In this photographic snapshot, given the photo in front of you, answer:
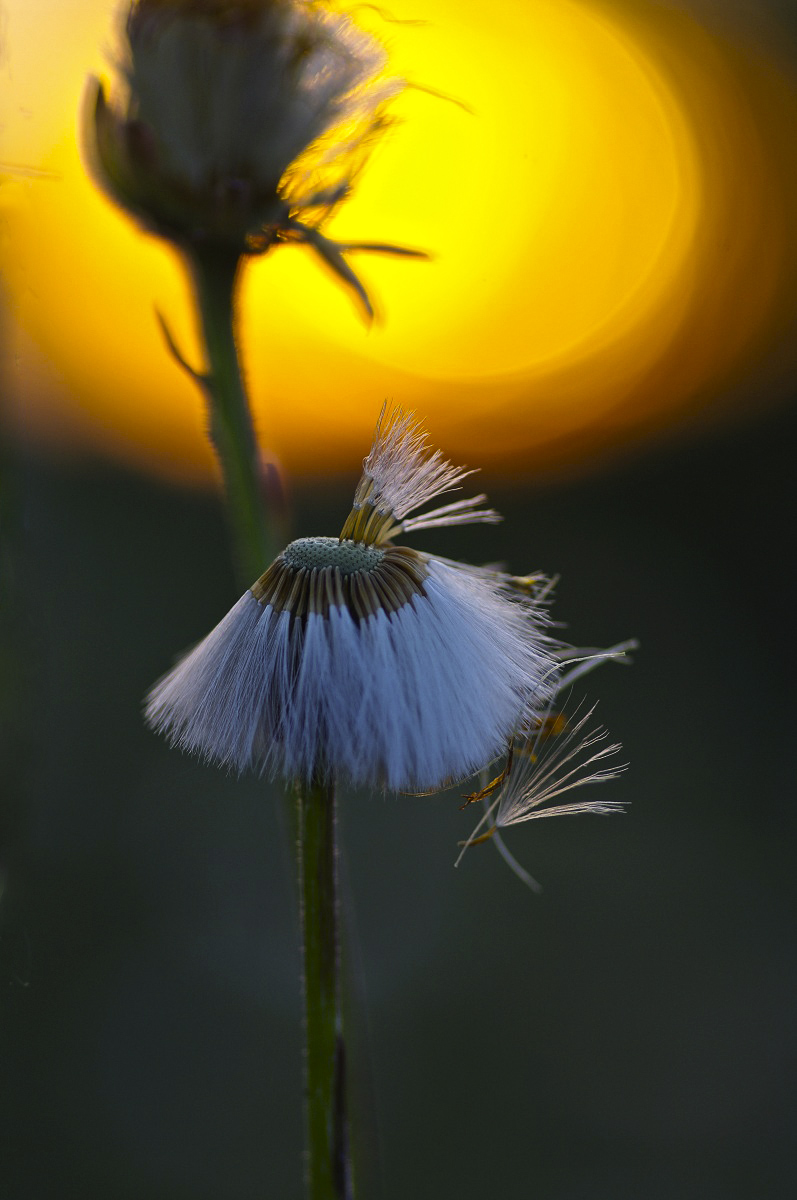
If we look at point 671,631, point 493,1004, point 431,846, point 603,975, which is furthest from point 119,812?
point 671,631

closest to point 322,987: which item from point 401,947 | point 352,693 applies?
point 352,693

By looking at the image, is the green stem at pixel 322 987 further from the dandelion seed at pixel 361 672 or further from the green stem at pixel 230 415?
the green stem at pixel 230 415

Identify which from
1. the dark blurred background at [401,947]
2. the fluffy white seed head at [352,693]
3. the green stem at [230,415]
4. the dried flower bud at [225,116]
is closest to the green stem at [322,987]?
the fluffy white seed head at [352,693]

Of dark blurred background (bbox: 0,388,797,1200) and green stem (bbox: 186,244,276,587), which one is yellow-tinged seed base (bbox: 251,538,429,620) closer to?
green stem (bbox: 186,244,276,587)

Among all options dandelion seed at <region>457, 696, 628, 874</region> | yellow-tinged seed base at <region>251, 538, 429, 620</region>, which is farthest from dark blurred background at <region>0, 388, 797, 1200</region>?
yellow-tinged seed base at <region>251, 538, 429, 620</region>

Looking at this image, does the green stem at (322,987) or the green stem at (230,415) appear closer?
the green stem at (322,987)

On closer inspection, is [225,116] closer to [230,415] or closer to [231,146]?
[231,146]

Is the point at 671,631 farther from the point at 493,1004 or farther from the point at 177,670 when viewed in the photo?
the point at 177,670
